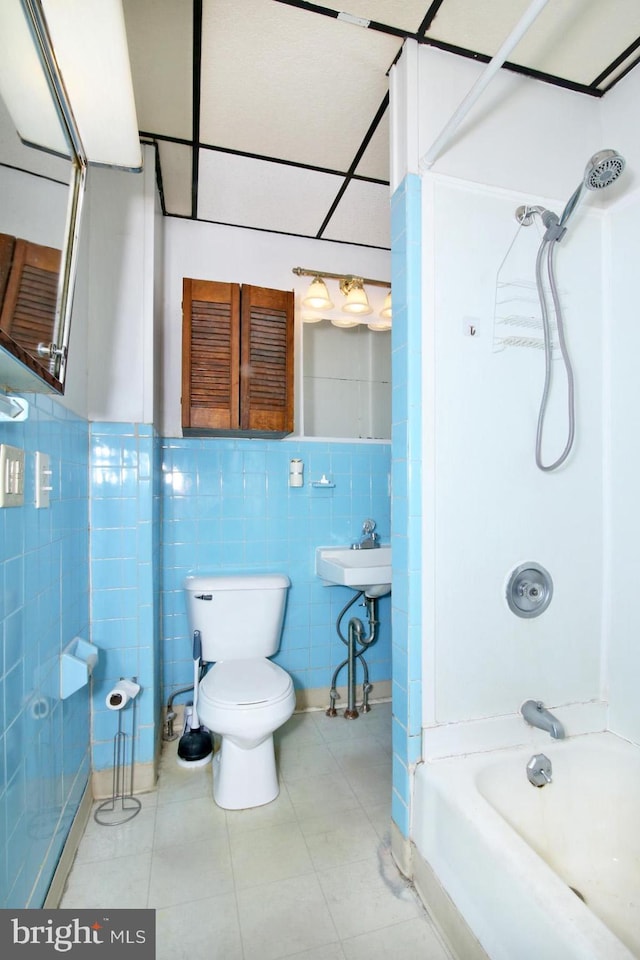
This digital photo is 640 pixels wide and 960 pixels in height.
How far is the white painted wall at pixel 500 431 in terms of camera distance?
1375 millimetres

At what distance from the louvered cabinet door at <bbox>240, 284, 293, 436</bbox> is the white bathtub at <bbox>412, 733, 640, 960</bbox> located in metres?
1.50

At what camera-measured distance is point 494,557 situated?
142 cm

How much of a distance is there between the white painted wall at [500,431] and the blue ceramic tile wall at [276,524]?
1120mm

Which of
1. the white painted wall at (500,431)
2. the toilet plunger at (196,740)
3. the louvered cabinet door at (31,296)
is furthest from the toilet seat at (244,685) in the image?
the louvered cabinet door at (31,296)

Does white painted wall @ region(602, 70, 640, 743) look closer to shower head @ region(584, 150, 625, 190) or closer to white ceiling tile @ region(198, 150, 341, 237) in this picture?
shower head @ region(584, 150, 625, 190)

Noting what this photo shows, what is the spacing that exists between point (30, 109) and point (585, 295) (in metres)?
1.56

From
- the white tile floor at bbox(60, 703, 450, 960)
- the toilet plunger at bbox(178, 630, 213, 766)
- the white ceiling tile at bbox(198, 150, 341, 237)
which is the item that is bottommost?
the white tile floor at bbox(60, 703, 450, 960)

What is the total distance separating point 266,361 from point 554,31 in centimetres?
145

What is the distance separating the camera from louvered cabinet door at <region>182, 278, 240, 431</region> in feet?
6.74

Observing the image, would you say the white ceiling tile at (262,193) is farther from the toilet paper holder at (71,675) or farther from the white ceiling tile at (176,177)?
the toilet paper holder at (71,675)

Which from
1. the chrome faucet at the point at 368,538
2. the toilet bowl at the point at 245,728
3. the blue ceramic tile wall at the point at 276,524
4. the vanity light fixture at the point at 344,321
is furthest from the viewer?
the vanity light fixture at the point at 344,321

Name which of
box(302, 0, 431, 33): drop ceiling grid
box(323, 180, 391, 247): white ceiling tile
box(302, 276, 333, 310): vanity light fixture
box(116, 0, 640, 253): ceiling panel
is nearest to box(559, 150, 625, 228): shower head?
box(116, 0, 640, 253): ceiling panel

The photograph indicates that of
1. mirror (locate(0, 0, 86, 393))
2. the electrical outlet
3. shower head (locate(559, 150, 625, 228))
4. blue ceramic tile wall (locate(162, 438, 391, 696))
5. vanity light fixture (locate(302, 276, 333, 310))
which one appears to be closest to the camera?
mirror (locate(0, 0, 86, 393))

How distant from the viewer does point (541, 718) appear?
135cm
